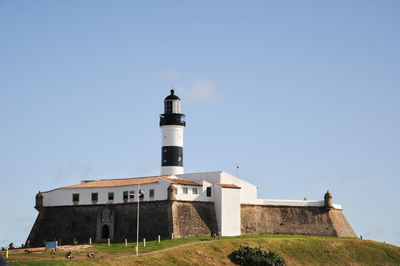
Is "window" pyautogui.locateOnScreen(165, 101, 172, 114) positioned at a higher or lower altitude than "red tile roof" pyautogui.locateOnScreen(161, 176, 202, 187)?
higher

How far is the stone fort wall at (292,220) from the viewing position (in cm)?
7656

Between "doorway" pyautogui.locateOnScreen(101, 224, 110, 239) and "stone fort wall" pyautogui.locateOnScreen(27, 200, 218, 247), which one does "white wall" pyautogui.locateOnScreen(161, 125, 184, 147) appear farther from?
"doorway" pyautogui.locateOnScreen(101, 224, 110, 239)

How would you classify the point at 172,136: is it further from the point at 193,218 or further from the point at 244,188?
the point at 193,218

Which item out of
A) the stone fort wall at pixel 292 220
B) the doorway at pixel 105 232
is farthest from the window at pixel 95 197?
the stone fort wall at pixel 292 220

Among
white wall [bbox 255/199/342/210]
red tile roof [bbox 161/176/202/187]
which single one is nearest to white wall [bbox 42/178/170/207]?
red tile roof [bbox 161/176/202/187]

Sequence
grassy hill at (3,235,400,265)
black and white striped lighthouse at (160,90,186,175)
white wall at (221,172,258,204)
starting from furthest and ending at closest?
1. black and white striped lighthouse at (160,90,186,175)
2. white wall at (221,172,258,204)
3. grassy hill at (3,235,400,265)

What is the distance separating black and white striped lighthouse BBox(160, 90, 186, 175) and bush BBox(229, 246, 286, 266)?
791 inches

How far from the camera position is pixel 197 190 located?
73438 mm

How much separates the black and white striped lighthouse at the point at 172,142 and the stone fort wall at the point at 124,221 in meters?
8.33

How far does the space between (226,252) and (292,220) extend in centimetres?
1928

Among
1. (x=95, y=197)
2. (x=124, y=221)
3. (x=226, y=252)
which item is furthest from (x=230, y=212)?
(x=95, y=197)

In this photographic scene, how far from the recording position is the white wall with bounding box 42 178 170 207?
7144 cm

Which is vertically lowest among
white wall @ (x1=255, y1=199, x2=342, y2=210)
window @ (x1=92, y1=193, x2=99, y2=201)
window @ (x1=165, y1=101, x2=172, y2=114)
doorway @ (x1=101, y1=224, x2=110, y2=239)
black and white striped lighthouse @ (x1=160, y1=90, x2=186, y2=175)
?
doorway @ (x1=101, y1=224, x2=110, y2=239)

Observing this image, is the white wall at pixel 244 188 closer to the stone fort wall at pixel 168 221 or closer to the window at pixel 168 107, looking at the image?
the stone fort wall at pixel 168 221
